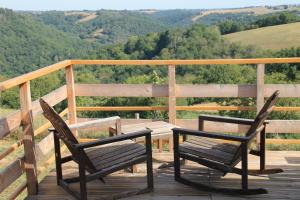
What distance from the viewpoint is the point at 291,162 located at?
4266 millimetres

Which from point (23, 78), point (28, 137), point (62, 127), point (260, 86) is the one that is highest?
point (23, 78)

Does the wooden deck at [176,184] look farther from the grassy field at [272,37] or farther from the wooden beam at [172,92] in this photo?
the grassy field at [272,37]

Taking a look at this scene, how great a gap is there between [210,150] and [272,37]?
172ft

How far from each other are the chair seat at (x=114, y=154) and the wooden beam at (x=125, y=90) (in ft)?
3.59

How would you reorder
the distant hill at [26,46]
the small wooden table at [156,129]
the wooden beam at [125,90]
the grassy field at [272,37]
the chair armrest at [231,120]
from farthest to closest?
the distant hill at [26,46] → the grassy field at [272,37] → the wooden beam at [125,90] → the small wooden table at [156,129] → the chair armrest at [231,120]

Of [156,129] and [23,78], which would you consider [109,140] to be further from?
[156,129]

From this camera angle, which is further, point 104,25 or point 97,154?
point 104,25

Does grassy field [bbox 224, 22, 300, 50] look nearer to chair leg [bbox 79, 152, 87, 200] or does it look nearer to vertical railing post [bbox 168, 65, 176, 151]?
vertical railing post [bbox 168, 65, 176, 151]

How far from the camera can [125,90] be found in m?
4.77

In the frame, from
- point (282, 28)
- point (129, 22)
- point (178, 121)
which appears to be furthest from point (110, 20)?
point (178, 121)

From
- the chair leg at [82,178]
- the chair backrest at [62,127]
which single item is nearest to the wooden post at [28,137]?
the chair backrest at [62,127]

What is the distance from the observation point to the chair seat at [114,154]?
3.28 m

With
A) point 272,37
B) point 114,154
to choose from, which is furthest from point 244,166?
point 272,37

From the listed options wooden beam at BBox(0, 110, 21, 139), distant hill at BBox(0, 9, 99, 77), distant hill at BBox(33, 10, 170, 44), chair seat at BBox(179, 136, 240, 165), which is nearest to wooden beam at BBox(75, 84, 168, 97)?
chair seat at BBox(179, 136, 240, 165)
